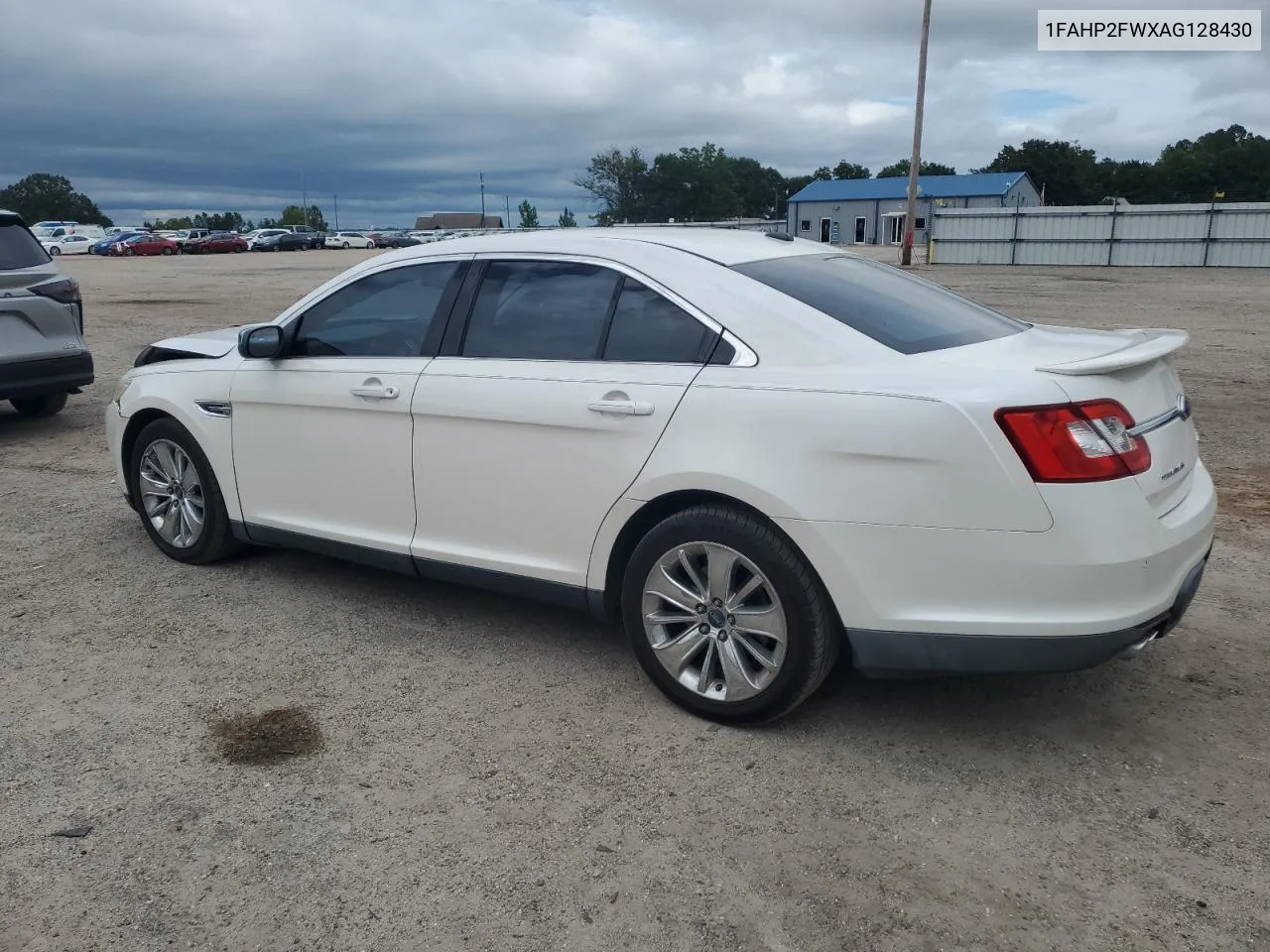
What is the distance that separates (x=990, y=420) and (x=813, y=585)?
0.75 meters

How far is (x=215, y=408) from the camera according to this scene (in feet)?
16.6

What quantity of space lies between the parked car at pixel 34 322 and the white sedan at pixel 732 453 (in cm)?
428

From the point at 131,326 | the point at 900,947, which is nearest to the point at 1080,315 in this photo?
the point at 131,326

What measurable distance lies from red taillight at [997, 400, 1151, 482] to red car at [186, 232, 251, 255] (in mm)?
67597

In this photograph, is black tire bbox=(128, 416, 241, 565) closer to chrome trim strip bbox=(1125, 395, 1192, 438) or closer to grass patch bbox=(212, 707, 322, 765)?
grass patch bbox=(212, 707, 322, 765)

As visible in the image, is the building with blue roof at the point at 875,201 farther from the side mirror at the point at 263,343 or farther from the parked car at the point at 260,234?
the side mirror at the point at 263,343

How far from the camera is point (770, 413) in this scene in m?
3.34

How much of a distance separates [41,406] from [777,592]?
8.81 m

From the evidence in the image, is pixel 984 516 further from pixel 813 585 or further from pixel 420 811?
pixel 420 811

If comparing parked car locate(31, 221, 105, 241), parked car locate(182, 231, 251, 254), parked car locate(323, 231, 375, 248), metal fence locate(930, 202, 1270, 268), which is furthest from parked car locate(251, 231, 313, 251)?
metal fence locate(930, 202, 1270, 268)

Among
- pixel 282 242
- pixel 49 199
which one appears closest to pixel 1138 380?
pixel 282 242

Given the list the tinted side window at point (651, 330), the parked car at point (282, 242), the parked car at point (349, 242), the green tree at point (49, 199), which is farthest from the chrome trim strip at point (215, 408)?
the green tree at point (49, 199)

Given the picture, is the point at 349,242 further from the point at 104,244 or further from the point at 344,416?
the point at 344,416

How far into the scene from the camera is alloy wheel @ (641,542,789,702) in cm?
345
